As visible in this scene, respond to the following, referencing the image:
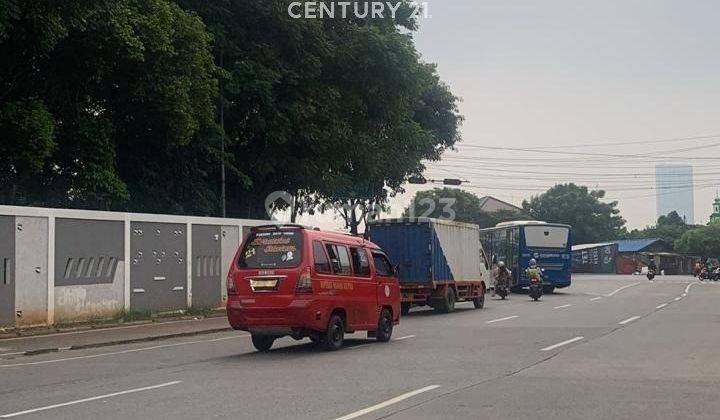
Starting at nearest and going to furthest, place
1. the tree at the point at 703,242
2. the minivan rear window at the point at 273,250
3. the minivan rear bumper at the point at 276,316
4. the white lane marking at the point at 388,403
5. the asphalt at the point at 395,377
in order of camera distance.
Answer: the white lane marking at the point at 388,403 → the asphalt at the point at 395,377 → the minivan rear bumper at the point at 276,316 → the minivan rear window at the point at 273,250 → the tree at the point at 703,242

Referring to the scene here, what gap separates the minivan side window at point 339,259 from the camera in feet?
52.3

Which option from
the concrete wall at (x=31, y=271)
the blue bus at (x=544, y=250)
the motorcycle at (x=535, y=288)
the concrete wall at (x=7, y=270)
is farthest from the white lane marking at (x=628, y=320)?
the blue bus at (x=544, y=250)

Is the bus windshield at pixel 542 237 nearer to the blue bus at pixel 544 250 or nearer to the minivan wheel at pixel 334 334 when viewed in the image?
the blue bus at pixel 544 250

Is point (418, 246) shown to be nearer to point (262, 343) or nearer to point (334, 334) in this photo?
point (334, 334)

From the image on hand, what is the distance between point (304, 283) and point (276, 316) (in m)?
0.72

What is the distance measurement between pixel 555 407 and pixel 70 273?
16095mm

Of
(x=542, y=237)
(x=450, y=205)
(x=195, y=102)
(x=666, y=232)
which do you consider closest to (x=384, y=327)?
(x=195, y=102)

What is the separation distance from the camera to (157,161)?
32.7 m

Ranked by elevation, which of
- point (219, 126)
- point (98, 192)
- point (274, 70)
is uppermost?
point (274, 70)

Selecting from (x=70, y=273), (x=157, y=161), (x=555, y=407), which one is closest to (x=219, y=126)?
(x=157, y=161)

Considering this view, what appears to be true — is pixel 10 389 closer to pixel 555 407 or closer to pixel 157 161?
pixel 555 407

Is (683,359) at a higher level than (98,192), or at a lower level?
lower

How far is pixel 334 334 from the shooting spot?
15.8 metres

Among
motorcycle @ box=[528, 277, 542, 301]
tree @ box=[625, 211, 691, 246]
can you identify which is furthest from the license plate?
tree @ box=[625, 211, 691, 246]
